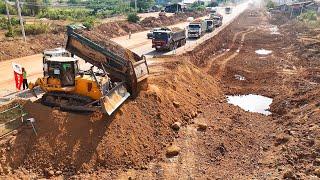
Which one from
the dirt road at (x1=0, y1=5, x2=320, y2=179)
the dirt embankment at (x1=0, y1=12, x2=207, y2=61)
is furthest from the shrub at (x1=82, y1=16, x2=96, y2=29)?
the dirt road at (x1=0, y1=5, x2=320, y2=179)

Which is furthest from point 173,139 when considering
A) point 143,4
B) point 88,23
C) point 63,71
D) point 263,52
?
point 143,4

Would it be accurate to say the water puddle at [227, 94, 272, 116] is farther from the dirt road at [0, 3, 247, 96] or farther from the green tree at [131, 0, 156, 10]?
the green tree at [131, 0, 156, 10]

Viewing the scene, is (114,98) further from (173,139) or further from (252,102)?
(252,102)

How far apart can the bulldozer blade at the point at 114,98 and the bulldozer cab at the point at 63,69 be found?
2040 millimetres

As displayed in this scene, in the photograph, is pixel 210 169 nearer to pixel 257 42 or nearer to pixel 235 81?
pixel 235 81

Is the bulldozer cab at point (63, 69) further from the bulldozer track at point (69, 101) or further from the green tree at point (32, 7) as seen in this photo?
the green tree at point (32, 7)

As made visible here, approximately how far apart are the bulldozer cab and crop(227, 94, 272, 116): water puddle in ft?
42.4

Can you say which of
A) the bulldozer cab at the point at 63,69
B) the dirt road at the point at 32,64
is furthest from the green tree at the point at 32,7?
the bulldozer cab at the point at 63,69

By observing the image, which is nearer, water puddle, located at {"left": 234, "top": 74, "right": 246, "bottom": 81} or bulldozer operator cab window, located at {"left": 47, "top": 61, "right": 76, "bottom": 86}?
bulldozer operator cab window, located at {"left": 47, "top": 61, "right": 76, "bottom": 86}

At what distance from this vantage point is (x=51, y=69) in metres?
17.1

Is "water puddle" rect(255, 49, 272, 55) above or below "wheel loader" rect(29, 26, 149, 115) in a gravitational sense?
below

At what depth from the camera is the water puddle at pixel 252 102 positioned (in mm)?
A: 25022

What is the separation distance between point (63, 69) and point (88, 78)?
1281 mm

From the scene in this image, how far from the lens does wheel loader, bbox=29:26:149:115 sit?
17031mm
